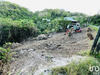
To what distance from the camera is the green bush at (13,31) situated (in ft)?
25.1

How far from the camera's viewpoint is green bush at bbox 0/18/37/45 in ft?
25.1

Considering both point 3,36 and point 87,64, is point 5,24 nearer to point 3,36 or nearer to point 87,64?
point 3,36

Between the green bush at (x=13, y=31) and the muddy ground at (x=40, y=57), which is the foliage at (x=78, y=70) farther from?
the green bush at (x=13, y=31)

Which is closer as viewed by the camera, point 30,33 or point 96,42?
point 96,42

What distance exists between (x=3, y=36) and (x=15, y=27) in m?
1.90

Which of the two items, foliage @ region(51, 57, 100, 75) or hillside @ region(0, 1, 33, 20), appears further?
hillside @ region(0, 1, 33, 20)

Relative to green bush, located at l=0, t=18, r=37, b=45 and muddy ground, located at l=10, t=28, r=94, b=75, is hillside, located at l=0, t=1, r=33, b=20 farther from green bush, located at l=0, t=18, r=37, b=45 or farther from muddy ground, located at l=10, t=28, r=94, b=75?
muddy ground, located at l=10, t=28, r=94, b=75

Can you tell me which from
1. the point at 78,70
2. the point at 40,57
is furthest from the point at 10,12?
the point at 78,70

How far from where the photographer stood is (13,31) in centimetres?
833

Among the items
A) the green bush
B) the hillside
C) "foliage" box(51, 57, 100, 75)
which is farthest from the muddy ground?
the hillside

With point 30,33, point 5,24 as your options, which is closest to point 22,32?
point 30,33

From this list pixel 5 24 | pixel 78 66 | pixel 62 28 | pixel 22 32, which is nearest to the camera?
pixel 78 66

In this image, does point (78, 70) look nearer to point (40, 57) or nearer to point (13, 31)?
point (40, 57)

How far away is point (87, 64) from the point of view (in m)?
1.75
